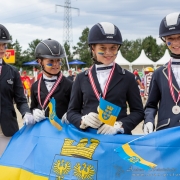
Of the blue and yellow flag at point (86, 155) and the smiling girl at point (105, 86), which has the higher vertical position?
the smiling girl at point (105, 86)

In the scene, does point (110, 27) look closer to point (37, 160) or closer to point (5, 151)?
point (37, 160)

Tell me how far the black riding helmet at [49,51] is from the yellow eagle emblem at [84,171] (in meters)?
2.00

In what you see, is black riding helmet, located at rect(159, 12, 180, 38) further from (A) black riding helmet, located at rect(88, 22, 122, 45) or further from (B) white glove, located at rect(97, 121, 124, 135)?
(B) white glove, located at rect(97, 121, 124, 135)

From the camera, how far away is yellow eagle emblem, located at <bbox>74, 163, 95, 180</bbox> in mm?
3773

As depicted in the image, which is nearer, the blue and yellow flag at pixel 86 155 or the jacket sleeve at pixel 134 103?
the blue and yellow flag at pixel 86 155

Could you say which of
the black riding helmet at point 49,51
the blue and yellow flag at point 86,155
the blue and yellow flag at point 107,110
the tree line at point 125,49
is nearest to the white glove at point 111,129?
the blue and yellow flag at point 86,155

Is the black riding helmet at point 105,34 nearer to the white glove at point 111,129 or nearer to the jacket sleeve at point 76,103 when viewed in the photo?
the jacket sleeve at point 76,103

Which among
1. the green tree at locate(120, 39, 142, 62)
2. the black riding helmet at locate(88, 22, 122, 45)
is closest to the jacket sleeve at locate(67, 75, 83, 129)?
the black riding helmet at locate(88, 22, 122, 45)

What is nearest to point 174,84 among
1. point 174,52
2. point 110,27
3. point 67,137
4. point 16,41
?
point 174,52

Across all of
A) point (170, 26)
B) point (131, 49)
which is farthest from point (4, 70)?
point (131, 49)

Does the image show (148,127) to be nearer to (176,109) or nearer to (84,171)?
(176,109)

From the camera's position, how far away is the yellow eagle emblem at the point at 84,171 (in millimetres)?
3773

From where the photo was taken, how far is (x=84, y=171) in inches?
150

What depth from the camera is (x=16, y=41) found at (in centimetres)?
7712
